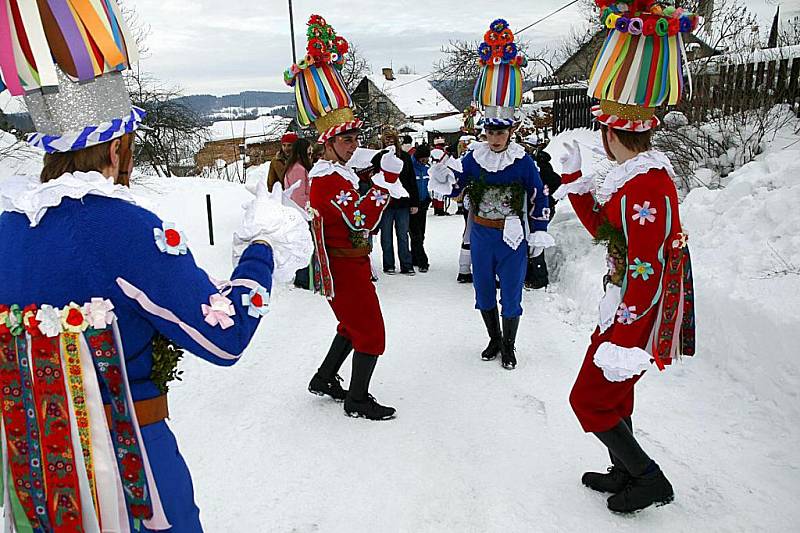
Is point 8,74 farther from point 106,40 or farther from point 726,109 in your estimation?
point 726,109

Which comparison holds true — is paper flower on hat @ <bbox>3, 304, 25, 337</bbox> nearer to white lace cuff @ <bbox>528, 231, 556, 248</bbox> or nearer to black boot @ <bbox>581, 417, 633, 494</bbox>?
black boot @ <bbox>581, 417, 633, 494</bbox>

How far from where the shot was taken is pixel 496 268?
5.15 m

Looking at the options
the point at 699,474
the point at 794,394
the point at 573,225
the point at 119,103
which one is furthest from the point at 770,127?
the point at 119,103

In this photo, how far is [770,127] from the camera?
7.20m

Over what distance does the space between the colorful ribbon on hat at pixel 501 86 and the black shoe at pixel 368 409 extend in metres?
2.55

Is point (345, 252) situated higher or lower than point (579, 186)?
lower

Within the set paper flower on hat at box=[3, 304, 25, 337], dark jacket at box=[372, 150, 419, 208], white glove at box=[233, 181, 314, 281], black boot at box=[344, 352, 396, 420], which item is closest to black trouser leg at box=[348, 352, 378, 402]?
black boot at box=[344, 352, 396, 420]

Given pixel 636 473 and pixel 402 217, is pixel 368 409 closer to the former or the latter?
pixel 636 473

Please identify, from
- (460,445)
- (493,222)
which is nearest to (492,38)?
(493,222)

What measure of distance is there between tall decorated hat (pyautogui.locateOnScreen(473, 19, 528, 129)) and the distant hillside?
70.7 feet

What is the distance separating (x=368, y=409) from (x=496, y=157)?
2255 millimetres

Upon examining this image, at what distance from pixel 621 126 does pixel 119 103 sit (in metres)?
2.24

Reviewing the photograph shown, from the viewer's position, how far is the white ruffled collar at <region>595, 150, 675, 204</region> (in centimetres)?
285

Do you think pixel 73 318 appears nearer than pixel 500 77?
Yes
